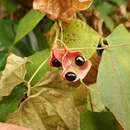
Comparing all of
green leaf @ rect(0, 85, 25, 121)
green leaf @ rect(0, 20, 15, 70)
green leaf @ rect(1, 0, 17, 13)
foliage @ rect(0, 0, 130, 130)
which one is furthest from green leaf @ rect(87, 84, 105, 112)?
green leaf @ rect(1, 0, 17, 13)

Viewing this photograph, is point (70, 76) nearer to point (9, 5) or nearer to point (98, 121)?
point (98, 121)

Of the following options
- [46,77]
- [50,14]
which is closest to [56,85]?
[46,77]

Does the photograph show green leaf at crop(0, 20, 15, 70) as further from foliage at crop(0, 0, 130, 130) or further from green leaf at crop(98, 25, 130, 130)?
green leaf at crop(98, 25, 130, 130)

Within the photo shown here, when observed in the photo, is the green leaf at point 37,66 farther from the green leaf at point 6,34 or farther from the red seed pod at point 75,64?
the green leaf at point 6,34

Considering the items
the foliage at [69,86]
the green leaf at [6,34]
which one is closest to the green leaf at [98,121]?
the foliage at [69,86]

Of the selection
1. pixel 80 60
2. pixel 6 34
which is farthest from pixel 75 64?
pixel 6 34

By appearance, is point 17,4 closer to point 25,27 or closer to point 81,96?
point 25,27
